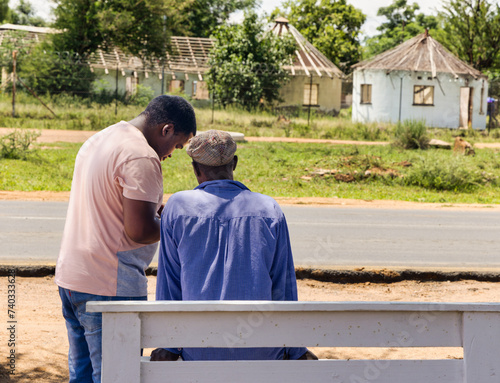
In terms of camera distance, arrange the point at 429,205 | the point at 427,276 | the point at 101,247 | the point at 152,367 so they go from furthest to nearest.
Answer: the point at 429,205
the point at 427,276
the point at 101,247
the point at 152,367

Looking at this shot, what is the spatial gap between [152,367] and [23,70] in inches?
1193

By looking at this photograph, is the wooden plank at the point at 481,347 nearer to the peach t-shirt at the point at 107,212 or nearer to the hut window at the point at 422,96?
the peach t-shirt at the point at 107,212

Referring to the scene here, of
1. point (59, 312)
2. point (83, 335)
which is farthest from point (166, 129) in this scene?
point (59, 312)

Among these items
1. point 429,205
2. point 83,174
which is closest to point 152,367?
point 83,174

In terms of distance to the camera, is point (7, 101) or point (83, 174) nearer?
point (83, 174)

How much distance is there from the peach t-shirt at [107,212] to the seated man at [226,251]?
270 millimetres

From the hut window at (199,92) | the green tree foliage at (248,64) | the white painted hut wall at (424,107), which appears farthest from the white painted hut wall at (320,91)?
the white painted hut wall at (424,107)

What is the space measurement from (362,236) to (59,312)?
5498 millimetres

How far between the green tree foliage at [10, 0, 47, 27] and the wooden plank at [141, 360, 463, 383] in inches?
2318

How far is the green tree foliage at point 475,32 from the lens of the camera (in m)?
36.7

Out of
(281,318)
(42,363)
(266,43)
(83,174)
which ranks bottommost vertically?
(42,363)

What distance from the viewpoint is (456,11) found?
123 feet

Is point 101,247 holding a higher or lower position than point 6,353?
higher

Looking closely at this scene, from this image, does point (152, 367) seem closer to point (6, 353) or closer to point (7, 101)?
point (6, 353)
